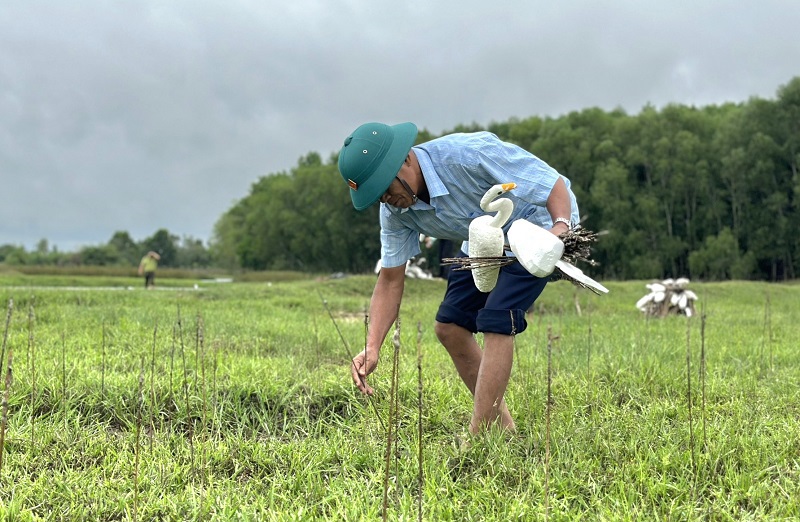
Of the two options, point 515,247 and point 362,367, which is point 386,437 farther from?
point 515,247

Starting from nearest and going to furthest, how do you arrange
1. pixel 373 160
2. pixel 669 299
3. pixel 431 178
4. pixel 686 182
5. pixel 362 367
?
pixel 373 160
pixel 431 178
pixel 362 367
pixel 669 299
pixel 686 182

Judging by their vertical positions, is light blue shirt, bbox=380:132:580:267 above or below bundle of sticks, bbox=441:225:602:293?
above

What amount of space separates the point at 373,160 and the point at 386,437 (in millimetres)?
1289

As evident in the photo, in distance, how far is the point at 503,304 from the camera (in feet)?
8.02

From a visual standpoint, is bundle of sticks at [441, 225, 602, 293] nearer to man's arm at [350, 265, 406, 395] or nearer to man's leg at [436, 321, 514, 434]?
man's leg at [436, 321, 514, 434]

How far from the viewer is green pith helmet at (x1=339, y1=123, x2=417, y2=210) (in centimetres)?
232

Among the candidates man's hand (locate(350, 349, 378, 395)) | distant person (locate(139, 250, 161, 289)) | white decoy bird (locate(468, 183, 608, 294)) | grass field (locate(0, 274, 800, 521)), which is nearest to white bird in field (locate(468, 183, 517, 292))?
white decoy bird (locate(468, 183, 608, 294))

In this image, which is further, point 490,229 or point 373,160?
point 373,160

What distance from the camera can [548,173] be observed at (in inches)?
94.5

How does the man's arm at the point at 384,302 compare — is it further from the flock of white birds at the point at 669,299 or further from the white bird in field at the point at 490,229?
the flock of white birds at the point at 669,299

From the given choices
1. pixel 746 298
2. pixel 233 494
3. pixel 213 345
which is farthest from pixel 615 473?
pixel 746 298

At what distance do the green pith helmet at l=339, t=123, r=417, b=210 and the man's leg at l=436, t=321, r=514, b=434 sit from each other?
749mm

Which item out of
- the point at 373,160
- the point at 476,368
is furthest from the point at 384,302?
the point at 373,160

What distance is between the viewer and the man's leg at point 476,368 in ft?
7.91
